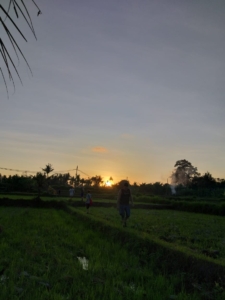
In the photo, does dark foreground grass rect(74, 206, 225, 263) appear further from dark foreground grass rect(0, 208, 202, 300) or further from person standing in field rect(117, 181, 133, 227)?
dark foreground grass rect(0, 208, 202, 300)

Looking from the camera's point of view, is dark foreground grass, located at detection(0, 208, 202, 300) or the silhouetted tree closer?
dark foreground grass, located at detection(0, 208, 202, 300)

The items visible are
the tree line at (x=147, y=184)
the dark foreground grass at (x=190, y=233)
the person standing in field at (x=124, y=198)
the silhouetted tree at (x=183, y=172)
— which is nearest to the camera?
the dark foreground grass at (x=190, y=233)

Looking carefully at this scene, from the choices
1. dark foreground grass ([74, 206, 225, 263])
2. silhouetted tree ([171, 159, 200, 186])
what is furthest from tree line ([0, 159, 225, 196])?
dark foreground grass ([74, 206, 225, 263])

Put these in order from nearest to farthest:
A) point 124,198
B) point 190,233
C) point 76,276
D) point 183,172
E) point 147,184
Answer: point 76,276, point 190,233, point 124,198, point 147,184, point 183,172

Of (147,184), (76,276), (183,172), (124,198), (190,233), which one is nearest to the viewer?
(76,276)

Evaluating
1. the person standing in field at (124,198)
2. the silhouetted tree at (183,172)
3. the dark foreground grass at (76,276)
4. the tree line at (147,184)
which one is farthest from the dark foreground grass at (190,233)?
the silhouetted tree at (183,172)

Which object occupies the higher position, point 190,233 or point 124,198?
point 124,198

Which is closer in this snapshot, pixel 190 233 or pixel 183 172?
pixel 190 233

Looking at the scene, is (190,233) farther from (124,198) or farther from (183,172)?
(183,172)

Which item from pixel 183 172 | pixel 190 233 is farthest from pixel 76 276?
pixel 183 172

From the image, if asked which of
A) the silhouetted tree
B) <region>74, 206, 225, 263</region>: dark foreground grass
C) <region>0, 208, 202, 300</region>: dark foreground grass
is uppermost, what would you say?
the silhouetted tree

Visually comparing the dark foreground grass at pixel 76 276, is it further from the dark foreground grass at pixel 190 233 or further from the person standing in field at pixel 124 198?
the person standing in field at pixel 124 198

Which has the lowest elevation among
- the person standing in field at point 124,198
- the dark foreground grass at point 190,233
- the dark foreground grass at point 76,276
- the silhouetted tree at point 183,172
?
the dark foreground grass at point 76,276

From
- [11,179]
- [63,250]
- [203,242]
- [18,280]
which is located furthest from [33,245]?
[11,179]
